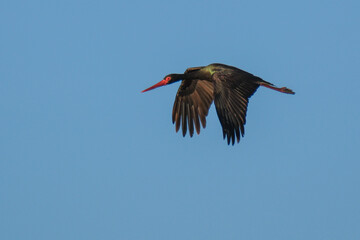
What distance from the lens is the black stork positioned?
864 inches

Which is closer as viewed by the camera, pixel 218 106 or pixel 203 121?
pixel 218 106

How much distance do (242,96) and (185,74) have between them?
4451 millimetres

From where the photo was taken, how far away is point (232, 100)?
22.2 meters

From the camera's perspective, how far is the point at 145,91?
86.0ft

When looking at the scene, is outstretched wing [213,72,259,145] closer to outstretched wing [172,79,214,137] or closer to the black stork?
the black stork

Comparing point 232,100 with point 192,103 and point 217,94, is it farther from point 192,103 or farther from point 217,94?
point 192,103

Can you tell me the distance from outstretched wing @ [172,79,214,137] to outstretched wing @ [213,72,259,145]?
3797 mm

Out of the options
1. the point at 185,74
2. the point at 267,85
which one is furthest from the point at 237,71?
the point at 185,74

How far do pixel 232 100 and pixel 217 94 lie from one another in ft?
1.64

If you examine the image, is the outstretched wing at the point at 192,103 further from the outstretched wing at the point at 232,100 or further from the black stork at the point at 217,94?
the outstretched wing at the point at 232,100

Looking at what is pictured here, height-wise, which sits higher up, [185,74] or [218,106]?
[185,74]

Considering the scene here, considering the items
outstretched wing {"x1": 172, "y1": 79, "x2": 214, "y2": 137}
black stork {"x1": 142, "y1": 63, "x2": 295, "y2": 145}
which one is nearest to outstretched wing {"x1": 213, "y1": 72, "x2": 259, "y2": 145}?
black stork {"x1": 142, "y1": 63, "x2": 295, "y2": 145}

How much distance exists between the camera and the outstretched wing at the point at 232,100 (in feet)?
71.8

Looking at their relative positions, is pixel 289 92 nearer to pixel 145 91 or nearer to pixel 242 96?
pixel 242 96
